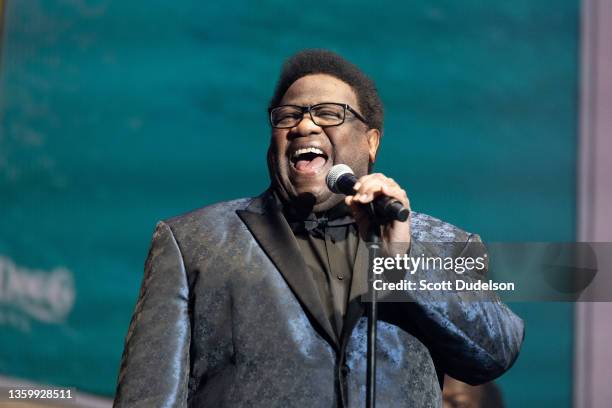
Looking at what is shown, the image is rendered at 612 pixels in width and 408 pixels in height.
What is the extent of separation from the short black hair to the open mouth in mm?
192

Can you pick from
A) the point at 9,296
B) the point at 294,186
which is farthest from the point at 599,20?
the point at 9,296

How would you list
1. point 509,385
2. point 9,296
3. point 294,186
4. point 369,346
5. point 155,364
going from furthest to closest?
point 9,296, point 509,385, point 294,186, point 155,364, point 369,346

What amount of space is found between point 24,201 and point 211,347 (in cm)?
178

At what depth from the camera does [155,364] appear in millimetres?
2061

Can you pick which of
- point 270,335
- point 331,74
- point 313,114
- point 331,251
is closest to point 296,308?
point 270,335

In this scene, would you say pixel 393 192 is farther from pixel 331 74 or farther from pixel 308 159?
pixel 331 74

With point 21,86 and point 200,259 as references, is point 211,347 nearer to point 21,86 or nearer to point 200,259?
point 200,259

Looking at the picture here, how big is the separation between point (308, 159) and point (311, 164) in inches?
0.6

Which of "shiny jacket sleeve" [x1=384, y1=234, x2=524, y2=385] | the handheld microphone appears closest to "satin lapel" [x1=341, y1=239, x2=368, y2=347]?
"shiny jacket sleeve" [x1=384, y1=234, x2=524, y2=385]

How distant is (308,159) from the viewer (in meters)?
2.28

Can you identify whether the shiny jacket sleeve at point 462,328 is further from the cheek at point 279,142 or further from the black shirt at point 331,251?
the cheek at point 279,142

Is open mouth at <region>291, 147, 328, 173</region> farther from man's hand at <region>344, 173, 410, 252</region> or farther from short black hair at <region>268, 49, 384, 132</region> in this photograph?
man's hand at <region>344, 173, 410, 252</region>

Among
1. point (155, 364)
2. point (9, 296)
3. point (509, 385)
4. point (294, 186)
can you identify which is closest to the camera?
point (155, 364)

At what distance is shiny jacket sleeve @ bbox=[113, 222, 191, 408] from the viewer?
204 centimetres
